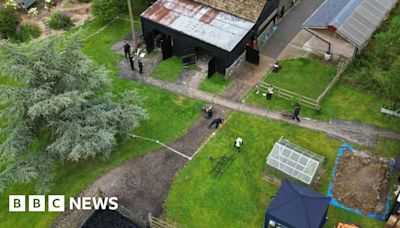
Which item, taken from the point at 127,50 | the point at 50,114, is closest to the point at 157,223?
the point at 50,114

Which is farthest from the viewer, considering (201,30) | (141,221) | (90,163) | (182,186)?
(201,30)

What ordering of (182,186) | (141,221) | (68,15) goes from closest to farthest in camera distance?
(141,221) < (182,186) < (68,15)

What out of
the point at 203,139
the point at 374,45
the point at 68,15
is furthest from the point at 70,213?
the point at 374,45

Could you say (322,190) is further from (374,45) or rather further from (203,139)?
(374,45)

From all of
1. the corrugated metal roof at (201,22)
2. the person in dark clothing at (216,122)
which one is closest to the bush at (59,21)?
the corrugated metal roof at (201,22)

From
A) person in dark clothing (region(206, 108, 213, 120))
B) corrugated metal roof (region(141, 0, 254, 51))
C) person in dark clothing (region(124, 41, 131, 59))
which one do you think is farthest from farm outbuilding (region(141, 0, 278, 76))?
person in dark clothing (region(206, 108, 213, 120))

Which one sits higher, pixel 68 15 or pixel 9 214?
pixel 68 15

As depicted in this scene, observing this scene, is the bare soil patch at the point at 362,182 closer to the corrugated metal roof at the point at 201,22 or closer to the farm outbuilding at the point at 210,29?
the farm outbuilding at the point at 210,29

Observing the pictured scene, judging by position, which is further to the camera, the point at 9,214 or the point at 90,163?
the point at 90,163
